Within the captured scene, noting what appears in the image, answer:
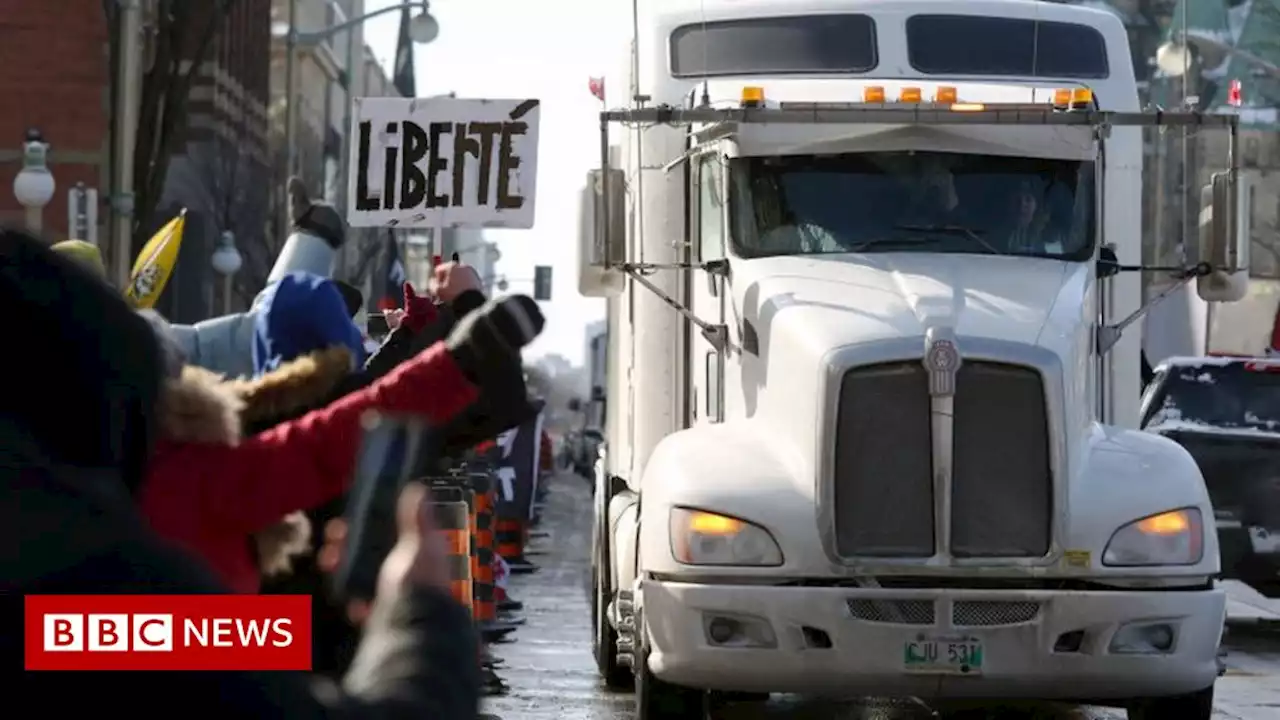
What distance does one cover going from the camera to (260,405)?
450 cm

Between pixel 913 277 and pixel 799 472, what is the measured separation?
1159 mm

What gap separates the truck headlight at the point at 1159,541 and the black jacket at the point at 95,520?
7332 mm

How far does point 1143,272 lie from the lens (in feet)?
36.8

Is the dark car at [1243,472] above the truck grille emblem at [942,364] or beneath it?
beneath

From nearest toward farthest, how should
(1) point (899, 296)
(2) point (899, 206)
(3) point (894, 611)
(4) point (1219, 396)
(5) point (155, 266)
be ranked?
(3) point (894, 611), (1) point (899, 296), (2) point (899, 206), (5) point (155, 266), (4) point (1219, 396)

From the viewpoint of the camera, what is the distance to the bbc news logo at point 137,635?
212cm

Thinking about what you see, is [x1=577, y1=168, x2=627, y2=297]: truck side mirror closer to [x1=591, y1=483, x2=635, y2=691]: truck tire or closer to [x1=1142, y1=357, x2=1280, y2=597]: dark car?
[x1=591, y1=483, x2=635, y2=691]: truck tire

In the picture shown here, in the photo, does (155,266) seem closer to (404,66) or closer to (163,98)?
(163,98)

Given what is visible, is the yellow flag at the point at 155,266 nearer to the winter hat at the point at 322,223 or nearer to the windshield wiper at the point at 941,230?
the windshield wiper at the point at 941,230

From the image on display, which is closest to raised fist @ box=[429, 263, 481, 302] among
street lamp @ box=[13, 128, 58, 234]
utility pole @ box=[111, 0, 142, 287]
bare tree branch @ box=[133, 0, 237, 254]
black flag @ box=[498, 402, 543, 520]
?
black flag @ box=[498, 402, 543, 520]

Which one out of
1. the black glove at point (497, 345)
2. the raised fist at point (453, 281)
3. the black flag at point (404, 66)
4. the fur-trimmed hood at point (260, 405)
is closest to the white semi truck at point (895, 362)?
the raised fist at point (453, 281)

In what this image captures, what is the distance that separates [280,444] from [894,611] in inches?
245

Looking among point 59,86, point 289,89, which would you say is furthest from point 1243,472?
point 289,89

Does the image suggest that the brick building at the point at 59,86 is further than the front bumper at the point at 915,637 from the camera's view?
Yes
